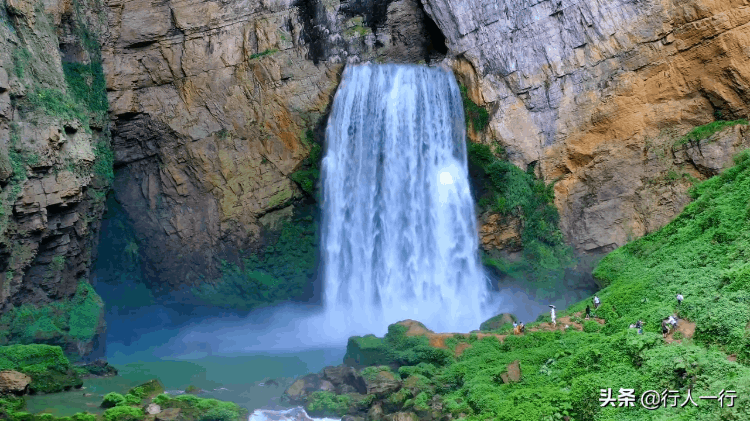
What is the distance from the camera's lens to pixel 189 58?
29.8m

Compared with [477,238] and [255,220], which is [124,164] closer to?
[255,220]

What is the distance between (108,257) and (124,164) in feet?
13.4

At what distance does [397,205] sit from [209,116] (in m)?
8.90

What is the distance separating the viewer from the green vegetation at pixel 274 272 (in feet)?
97.9

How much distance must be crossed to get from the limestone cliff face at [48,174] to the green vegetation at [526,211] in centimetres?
1490

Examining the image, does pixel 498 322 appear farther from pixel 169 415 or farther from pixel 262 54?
pixel 262 54

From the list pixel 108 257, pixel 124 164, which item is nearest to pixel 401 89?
pixel 124 164

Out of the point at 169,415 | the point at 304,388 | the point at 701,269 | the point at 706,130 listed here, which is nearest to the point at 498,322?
the point at 304,388

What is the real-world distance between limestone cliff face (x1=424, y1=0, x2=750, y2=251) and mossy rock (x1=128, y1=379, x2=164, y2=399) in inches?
617

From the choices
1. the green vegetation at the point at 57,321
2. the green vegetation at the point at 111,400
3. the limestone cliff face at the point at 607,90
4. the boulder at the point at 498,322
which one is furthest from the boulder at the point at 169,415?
the limestone cliff face at the point at 607,90

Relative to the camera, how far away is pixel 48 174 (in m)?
23.1

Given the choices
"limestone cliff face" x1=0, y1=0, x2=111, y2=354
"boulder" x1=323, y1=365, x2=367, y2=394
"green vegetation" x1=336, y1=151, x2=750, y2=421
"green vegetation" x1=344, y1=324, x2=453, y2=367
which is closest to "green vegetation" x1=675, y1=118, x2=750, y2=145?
"green vegetation" x1=336, y1=151, x2=750, y2=421

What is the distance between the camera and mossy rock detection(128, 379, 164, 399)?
18.9m

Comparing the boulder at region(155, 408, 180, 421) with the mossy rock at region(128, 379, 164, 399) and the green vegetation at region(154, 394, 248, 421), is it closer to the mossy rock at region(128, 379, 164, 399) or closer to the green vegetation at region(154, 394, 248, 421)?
the green vegetation at region(154, 394, 248, 421)
